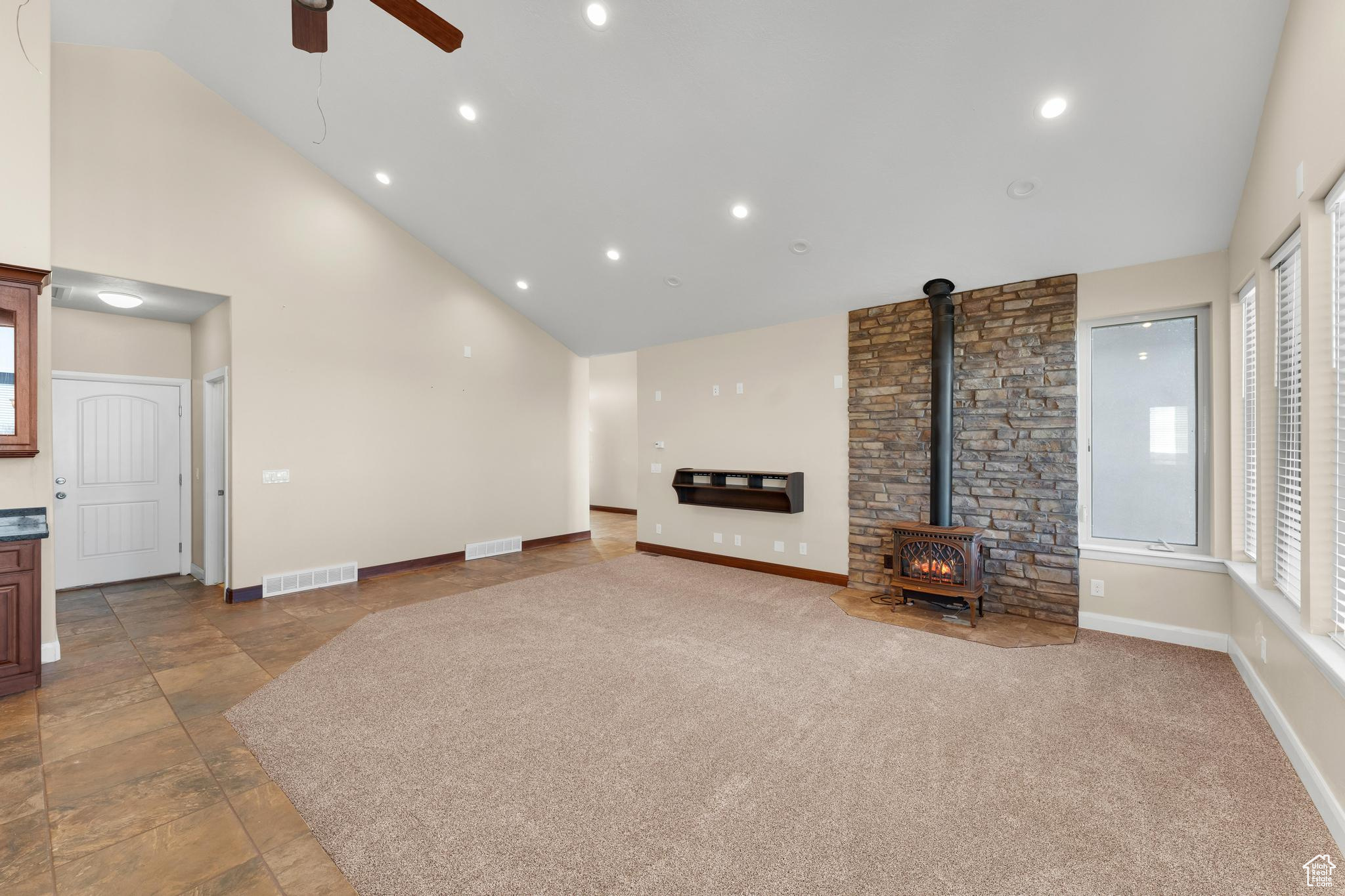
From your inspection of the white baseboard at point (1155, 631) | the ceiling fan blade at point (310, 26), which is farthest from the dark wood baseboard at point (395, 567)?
the white baseboard at point (1155, 631)

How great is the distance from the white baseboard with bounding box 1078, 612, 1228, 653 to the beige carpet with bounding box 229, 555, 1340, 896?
11 cm

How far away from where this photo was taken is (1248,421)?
135 inches

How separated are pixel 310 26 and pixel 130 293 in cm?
395

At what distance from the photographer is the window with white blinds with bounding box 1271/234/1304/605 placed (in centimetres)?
267

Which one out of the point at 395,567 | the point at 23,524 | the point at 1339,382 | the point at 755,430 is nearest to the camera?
the point at 1339,382

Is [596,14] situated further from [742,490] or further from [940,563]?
[940,563]

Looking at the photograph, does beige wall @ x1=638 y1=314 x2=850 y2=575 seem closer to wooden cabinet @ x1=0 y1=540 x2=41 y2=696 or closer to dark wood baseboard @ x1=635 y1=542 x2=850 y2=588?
dark wood baseboard @ x1=635 y1=542 x2=850 y2=588

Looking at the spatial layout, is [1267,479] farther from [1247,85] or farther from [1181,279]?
[1247,85]

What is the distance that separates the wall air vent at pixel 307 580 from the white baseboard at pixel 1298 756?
6681mm

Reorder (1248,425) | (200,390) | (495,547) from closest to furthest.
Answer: (1248,425) < (200,390) < (495,547)

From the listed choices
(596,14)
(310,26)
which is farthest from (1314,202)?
(310,26)

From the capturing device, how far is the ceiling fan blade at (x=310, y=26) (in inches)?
88.2

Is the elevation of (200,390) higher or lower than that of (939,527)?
higher

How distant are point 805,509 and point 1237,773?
371 centimetres
